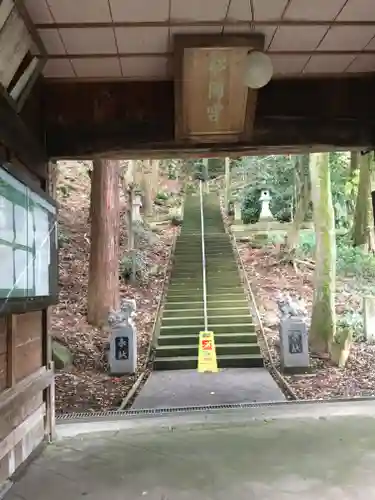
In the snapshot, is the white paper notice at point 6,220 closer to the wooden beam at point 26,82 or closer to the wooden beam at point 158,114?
the wooden beam at point 26,82

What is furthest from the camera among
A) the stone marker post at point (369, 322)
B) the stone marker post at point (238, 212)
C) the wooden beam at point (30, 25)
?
the stone marker post at point (238, 212)

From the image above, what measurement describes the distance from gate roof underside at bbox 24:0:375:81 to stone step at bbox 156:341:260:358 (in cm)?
716

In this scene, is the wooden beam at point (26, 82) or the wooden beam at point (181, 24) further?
the wooden beam at point (26, 82)

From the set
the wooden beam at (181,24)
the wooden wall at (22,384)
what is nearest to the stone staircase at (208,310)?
the wooden wall at (22,384)

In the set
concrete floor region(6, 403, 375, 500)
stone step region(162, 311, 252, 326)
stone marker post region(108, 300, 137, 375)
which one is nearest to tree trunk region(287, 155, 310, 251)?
stone step region(162, 311, 252, 326)

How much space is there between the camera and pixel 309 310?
13.7 m

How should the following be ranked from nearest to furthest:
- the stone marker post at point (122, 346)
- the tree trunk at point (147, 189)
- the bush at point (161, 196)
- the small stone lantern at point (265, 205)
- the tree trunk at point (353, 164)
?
the stone marker post at point (122, 346) → the tree trunk at point (353, 164) → the small stone lantern at point (265, 205) → the tree trunk at point (147, 189) → the bush at point (161, 196)

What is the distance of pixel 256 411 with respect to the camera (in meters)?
6.70

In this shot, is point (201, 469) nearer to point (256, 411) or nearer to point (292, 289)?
point (256, 411)

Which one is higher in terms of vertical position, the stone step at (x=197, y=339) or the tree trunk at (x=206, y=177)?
the tree trunk at (x=206, y=177)

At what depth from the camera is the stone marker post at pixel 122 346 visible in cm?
1004

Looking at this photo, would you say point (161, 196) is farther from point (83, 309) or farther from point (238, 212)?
point (83, 309)

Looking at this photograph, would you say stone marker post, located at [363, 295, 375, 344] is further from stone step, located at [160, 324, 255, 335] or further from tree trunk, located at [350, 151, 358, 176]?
tree trunk, located at [350, 151, 358, 176]

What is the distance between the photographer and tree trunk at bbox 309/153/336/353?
35.9 feet
